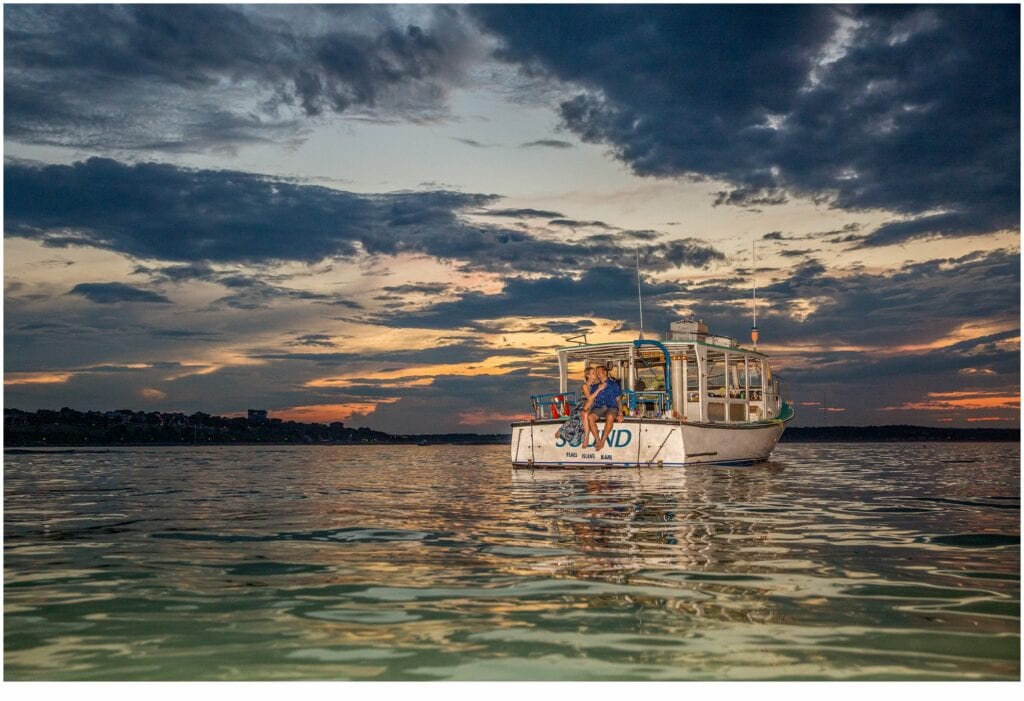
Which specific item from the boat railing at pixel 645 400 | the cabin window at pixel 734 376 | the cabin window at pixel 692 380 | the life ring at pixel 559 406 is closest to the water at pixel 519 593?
the boat railing at pixel 645 400

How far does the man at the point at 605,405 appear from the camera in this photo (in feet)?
71.0

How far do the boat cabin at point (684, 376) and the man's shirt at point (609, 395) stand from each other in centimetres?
90

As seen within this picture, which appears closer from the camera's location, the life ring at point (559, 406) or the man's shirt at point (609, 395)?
the man's shirt at point (609, 395)

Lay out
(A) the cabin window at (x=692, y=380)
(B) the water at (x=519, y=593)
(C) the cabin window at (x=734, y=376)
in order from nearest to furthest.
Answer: (B) the water at (x=519, y=593) → (A) the cabin window at (x=692, y=380) → (C) the cabin window at (x=734, y=376)

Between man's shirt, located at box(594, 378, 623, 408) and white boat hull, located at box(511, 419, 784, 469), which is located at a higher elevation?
man's shirt, located at box(594, 378, 623, 408)

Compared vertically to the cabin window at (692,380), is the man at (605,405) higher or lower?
lower

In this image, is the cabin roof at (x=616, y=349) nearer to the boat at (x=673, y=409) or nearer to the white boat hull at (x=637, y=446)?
the boat at (x=673, y=409)

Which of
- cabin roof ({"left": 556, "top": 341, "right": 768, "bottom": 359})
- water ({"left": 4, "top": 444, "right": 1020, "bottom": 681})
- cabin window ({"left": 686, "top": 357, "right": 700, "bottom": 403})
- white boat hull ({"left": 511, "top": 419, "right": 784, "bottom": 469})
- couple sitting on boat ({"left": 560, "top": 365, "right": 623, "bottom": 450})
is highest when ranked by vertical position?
cabin roof ({"left": 556, "top": 341, "right": 768, "bottom": 359})

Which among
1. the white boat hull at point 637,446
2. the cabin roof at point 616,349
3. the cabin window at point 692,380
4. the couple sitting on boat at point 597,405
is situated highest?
the cabin roof at point 616,349

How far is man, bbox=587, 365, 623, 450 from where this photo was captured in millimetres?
21641

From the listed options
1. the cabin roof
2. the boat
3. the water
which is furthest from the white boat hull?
the water

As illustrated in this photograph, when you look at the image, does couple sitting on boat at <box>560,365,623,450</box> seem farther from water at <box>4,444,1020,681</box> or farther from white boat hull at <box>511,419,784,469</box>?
water at <box>4,444,1020,681</box>

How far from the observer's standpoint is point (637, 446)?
21859mm

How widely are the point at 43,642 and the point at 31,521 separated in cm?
749
